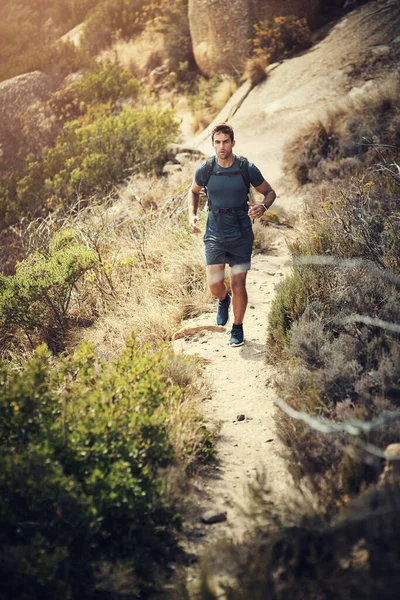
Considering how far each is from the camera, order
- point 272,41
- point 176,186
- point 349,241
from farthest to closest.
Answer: point 272,41 → point 176,186 → point 349,241

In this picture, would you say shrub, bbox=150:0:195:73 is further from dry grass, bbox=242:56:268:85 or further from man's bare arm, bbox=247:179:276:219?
man's bare arm, bbox=247:179:276:219

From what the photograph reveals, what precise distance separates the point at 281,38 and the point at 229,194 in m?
11.5

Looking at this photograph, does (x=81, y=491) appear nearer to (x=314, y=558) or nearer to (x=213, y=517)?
(x=213, y=517)

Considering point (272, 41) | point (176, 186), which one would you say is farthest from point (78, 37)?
point (176, 186)

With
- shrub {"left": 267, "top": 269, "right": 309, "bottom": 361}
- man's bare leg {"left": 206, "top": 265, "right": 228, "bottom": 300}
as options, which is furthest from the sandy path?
man's bare leg {"left": 206, "top": 265, "right": 228, "bottom": 300}

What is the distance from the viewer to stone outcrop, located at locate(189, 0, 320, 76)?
47.1 ft

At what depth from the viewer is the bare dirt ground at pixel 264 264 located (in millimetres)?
3182

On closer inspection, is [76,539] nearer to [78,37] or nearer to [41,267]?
[41,267]

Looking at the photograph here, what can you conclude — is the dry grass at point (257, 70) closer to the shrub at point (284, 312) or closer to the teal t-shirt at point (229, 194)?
the teal t-shirt at point (229, 194)

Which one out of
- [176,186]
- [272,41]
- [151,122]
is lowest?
[176,186]

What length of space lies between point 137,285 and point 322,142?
17.3 ft

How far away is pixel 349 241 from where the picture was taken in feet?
16.6

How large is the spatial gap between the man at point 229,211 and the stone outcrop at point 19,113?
921 cm

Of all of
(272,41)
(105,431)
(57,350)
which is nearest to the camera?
(105,431)
